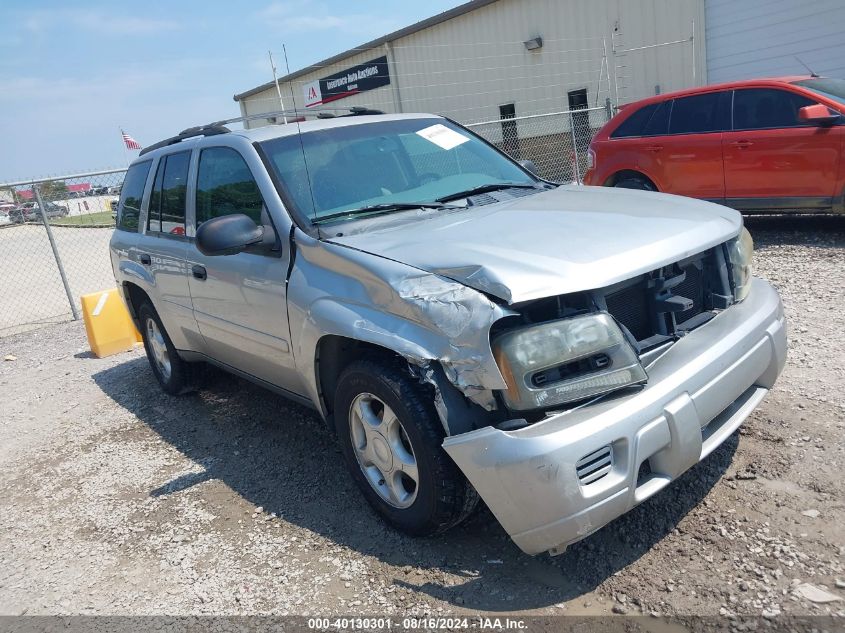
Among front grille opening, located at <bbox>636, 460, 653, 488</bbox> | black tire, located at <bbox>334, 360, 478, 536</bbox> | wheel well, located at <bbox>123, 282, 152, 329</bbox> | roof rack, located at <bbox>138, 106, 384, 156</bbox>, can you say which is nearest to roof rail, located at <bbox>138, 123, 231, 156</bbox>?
roof rack, located at <bbox>138, 106, 384, 156</bbox>

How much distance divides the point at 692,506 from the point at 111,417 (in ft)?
14.0

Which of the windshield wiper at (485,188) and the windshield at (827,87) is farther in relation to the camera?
the windshield at (827,87)

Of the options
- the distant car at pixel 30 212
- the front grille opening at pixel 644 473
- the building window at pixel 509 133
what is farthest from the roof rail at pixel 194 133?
the building window at pixel 509 133

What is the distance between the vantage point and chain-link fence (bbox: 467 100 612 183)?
13859 millimetres

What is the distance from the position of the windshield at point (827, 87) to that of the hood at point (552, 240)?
183 inches

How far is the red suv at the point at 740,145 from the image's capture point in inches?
265

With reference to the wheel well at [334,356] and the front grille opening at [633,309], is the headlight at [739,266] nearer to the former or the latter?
the front grille opening at [633,309]

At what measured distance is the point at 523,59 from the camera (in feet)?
59.9

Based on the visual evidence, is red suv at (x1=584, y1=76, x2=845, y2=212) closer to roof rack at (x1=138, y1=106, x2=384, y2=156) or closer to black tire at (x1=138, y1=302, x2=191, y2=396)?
roof rack at (x1=138, y1=106, x2=384, y2=156)

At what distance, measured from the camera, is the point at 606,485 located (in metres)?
2.31

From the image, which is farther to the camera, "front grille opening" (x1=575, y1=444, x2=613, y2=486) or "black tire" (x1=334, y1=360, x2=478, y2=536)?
"black tire" (x1=334, y1=360, x2=478, y2=536)

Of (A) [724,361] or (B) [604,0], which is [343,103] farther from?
(A) [724,361]

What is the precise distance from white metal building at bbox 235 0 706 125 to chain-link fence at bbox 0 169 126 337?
4465 millimetres

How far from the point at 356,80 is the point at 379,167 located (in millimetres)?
21491
